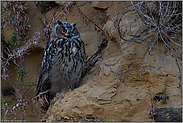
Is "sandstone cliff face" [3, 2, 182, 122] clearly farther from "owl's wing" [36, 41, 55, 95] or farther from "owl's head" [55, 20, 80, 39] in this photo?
"owl's head" [55, 20, 80, 39]

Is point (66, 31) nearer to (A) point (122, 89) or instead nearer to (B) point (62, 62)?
(B) point (62, 62)

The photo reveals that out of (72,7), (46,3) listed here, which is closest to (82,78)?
(72,7)

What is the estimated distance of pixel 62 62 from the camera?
2.09m

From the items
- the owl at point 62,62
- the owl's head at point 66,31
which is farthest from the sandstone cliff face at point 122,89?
the owl's head at point 66,31

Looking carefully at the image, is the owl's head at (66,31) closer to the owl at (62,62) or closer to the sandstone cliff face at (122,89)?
the owl at (62,62)

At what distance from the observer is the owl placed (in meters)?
2.09

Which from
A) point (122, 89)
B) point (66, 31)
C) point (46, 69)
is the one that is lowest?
point (122, 89)

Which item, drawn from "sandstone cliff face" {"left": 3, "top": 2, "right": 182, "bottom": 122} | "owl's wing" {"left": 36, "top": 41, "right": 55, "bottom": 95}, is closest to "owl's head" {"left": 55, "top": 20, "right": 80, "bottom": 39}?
"owl's wing" {"left": 36, "top": 41, "right": 55, "bottom": 95}

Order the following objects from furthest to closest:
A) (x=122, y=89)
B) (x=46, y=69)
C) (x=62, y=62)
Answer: (x=46, y=69)
(x=62, y=62)
(x=122, y=89)

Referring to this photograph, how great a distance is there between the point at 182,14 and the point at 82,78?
1417mm

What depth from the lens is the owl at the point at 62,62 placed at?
2.09 meters

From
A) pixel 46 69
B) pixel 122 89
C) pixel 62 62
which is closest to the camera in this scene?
pixel 122 89

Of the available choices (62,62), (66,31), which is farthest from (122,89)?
(66,31)

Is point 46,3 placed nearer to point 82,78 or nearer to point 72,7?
point 72,7
